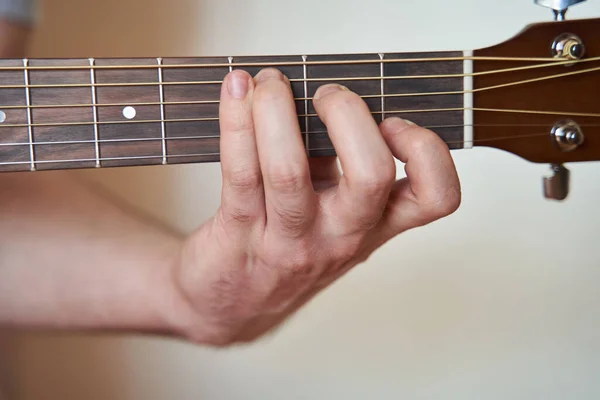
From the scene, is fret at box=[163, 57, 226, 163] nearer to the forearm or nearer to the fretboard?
the fretboard

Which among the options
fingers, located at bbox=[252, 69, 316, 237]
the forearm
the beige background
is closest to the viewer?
fingers, located at bbox=[252, 69, 316, 237]

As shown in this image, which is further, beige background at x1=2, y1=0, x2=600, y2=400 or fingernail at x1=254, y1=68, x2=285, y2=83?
beige background at x1=2, y1=0, x2=600, y2=400

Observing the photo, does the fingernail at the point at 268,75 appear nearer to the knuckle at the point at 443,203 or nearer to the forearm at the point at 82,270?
the knuckle at the point at 443,203

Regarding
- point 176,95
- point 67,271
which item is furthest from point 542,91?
point 67,271

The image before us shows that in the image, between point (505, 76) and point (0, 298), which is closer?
point (505, 76)

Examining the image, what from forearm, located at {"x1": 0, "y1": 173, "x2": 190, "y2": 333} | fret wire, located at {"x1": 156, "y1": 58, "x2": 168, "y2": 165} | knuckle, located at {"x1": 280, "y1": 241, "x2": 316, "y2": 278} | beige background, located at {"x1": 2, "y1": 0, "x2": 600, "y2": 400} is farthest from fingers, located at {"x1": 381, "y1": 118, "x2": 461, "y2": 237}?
beige background, located at {"x1": 2, "y1": 0, "x2": 600, "y2": 400}

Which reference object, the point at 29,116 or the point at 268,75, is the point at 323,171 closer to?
the point at 268,75

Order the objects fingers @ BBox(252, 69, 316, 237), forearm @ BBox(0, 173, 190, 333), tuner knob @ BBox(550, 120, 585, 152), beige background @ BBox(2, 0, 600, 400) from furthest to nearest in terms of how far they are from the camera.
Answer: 1. beige background @ BBox(2, 0, 600, 400)
2. forearm @ BBox(0, 173, 190, 333)
3. tuner knob @ BBox(550, 120, 585, 152)
4. fingers @ BBox(252, 69, 316, 237)

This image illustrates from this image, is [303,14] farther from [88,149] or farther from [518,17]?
[88,149]
